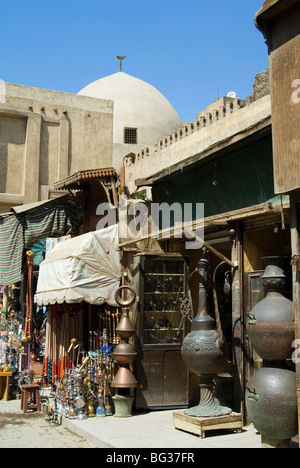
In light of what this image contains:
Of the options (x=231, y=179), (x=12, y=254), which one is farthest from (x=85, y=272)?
(x=12, y=254)

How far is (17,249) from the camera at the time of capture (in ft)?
38.5

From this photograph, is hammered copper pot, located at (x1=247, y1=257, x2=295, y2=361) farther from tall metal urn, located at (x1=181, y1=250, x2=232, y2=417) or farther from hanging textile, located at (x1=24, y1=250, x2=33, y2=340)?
hanging textile, located at (x1=24, y1=250, x2=33, y2=340)

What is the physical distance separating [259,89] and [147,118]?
39.9 ft

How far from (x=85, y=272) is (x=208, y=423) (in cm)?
354

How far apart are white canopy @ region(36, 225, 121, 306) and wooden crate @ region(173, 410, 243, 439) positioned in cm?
291

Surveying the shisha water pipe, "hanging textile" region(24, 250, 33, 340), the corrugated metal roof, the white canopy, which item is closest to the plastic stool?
the white canopy

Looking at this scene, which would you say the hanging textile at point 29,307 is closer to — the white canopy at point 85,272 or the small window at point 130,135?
the white canopy at point 85,272

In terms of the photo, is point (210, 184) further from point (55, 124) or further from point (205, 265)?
point (55, 124)

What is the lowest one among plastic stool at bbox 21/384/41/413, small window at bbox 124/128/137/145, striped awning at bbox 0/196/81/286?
plastic stool at bbox 21/384/41/413

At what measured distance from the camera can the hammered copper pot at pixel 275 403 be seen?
15.5 feet

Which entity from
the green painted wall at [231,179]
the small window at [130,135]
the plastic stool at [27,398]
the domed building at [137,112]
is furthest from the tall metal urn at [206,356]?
the small window at [130,135]

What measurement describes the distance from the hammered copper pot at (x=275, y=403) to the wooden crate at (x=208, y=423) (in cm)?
116

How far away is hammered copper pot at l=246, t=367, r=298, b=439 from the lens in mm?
4711
